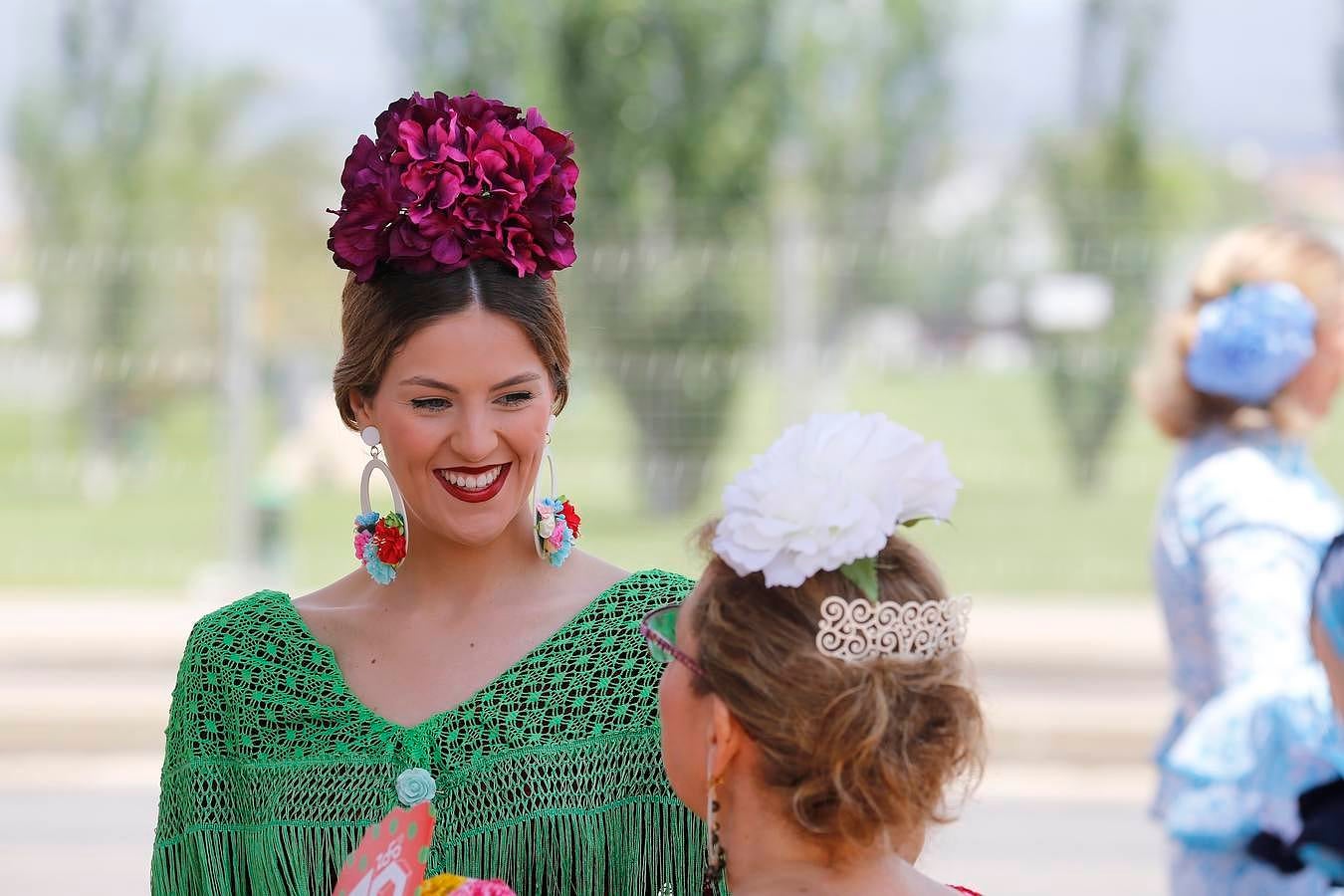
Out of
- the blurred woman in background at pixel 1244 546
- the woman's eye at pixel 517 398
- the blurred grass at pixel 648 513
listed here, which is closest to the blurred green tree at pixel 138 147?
the blurred grass at pixel 648 513

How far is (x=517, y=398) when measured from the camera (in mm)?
2338

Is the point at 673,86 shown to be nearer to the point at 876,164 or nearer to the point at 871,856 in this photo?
the point at 876,164

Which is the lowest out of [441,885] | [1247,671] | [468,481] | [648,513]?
[648,513]

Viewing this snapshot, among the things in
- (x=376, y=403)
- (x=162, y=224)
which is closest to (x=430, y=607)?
(x=376, y=403)

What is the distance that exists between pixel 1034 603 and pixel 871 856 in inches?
346

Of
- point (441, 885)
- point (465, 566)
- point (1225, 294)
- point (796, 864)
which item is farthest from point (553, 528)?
point (1225, 294)

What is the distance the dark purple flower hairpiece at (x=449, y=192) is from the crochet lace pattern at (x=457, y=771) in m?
0.48

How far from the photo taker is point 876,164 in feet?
44.3

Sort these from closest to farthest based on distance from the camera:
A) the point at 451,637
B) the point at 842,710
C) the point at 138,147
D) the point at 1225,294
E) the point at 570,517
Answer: the point at 842,710 → the point at 451,637 → the point at 570,517 → the point at 1225,294 → the point at 138,147

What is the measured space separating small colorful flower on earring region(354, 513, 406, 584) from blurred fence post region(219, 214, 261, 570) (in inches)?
302

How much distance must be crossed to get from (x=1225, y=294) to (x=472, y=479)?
2366mm

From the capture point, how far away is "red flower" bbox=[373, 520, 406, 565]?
2.49 metres

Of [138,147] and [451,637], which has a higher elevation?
[138,147]

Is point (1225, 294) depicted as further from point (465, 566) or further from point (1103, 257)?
point (1103, 257)
